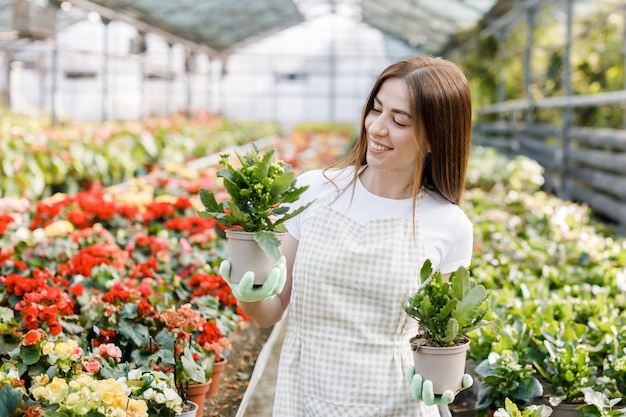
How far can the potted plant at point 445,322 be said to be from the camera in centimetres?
143

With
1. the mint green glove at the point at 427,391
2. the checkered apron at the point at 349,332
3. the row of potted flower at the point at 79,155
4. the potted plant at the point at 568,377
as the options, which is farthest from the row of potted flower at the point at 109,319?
the row of potted flower at the point at 79,155

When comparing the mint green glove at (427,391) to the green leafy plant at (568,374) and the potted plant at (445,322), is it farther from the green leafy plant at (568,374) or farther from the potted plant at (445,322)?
the green leafy plant at (568,374)

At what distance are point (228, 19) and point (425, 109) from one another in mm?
17361

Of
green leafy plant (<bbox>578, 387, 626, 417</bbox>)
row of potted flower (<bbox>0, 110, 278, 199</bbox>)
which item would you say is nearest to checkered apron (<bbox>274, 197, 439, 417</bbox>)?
green leafy plant (<bbox>578, 387, 626, 417</bbox>)

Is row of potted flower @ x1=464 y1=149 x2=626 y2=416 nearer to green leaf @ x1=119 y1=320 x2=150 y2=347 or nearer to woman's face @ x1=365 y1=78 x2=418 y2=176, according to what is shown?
woman's face @ x1=365 y1=78 x2=418 y2=176

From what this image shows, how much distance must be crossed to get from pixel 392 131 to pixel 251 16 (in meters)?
18.3

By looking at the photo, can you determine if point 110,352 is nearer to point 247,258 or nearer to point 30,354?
point 30,354

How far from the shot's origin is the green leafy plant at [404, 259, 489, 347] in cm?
143

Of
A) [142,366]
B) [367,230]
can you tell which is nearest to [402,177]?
[367,230]

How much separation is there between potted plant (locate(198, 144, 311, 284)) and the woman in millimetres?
151

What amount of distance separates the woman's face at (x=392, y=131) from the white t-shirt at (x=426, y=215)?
11cm

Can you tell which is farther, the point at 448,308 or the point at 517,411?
the point at 517,411

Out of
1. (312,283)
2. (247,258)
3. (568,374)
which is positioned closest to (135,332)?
(312,283)

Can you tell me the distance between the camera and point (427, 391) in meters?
1.42
